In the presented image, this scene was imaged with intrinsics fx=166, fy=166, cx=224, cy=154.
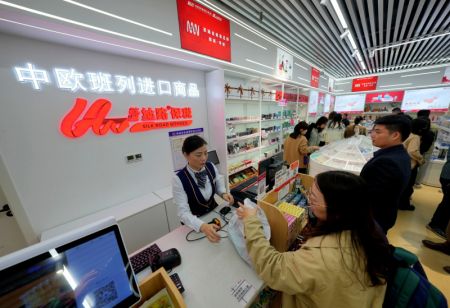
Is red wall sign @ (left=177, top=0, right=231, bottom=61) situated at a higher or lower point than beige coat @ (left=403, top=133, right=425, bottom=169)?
higher

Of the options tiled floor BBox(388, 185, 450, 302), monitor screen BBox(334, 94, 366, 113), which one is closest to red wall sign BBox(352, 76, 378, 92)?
monitor screen BBox(334, 94, 366, 113)

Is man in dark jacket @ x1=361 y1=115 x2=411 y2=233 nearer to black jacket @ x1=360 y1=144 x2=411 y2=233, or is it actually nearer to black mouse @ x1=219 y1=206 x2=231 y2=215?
black jacket @ x1=360 y1=144 x2=411 y2=233

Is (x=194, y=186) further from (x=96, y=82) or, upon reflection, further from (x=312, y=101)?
(x=312, y=101)

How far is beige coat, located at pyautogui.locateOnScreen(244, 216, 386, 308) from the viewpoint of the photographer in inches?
30.3

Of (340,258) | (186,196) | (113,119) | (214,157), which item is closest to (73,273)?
(186,196)

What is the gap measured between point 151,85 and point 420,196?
6.17 metres

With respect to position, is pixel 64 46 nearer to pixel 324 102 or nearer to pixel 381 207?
pixel 381 207

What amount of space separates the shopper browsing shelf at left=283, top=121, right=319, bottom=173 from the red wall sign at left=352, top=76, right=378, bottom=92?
829 cm

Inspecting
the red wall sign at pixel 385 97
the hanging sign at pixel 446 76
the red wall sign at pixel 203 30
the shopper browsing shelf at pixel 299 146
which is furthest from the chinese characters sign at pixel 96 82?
the hanging sign at pixel 446 76

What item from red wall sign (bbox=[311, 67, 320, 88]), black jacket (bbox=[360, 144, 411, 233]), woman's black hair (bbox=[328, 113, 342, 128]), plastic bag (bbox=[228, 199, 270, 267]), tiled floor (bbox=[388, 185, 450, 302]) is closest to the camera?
plastic bag (bbox=[228, 199, 270, 267])

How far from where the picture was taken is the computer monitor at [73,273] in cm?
55

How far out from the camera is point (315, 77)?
6629 mm

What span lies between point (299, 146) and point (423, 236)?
2.37 m

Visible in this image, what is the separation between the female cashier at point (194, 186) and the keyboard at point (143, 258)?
1.03 ft
